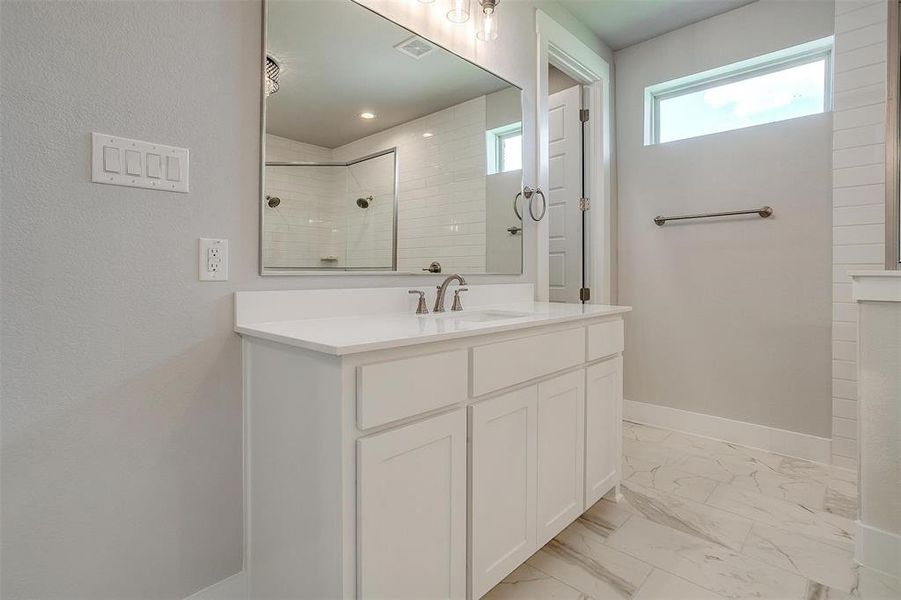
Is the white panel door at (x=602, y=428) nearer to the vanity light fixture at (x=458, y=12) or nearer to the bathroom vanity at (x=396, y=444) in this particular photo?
the bathroom vanity at (x=396, y=444)

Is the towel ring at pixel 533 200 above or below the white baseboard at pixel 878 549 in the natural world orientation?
above

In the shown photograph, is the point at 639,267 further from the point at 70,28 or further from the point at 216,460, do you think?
the point at 70,28

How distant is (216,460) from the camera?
4.29ft

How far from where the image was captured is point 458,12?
188cm

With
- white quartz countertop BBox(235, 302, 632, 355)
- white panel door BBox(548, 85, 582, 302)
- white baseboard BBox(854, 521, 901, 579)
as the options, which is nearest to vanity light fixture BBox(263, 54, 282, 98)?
white quartz countertop BBox(235, 302, 632, 355)

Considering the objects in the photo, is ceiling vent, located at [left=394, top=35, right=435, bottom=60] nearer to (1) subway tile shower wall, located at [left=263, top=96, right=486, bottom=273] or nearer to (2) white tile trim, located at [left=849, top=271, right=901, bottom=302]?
(1) subway tile shower wall, located at [left=263, top=96, right=486, bottom=273]

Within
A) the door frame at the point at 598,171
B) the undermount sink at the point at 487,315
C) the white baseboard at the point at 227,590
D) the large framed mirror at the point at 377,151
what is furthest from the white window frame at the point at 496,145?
the white baseboard at the point at 227,590

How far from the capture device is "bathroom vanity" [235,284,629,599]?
100 centimetres

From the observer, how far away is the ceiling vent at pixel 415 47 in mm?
1759

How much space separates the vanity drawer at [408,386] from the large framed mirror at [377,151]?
0.58 meters

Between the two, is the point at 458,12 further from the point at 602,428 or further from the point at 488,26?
the point at 602,428

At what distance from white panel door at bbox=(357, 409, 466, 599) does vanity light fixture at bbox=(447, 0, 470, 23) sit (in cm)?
161

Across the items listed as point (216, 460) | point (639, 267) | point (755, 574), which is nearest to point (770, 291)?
point (639, 267)

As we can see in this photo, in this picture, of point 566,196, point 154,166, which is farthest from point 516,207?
point 154,166
